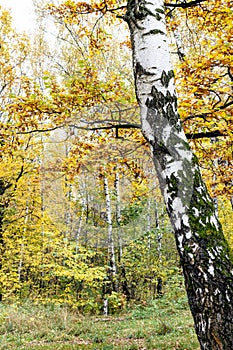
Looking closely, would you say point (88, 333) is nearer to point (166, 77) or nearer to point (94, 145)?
point (94, 145)

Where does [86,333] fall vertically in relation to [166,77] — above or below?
below

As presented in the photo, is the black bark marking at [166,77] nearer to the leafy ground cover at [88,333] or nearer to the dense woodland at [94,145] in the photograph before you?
the dense woodland at [94,145]

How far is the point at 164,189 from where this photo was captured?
7.33 feet

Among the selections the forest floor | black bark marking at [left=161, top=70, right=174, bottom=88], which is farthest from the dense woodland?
the forest floor

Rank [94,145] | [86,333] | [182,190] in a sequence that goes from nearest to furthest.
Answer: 1. [182,190]
2. [94,145]
3. [86,333]

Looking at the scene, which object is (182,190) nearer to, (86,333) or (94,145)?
(94,145)

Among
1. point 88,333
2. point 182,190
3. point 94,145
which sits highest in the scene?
point 94,145

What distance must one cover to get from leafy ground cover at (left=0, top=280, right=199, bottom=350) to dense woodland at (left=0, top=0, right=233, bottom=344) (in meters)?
1.46

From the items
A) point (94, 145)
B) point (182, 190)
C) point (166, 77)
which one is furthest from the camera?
point (94, 145)

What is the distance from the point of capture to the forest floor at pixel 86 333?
548 centimetres

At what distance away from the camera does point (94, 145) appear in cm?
514


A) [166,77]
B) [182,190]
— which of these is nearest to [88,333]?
[182,190]

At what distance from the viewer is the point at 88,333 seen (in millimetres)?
7086

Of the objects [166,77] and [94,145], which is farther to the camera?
[94,145]
